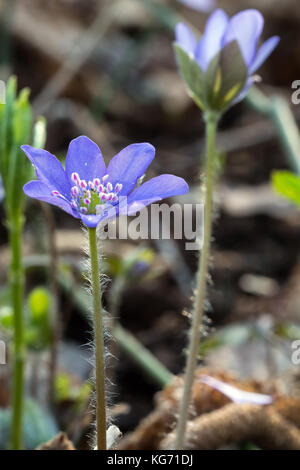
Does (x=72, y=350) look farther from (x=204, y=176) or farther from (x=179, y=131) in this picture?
(x=179, y=131)

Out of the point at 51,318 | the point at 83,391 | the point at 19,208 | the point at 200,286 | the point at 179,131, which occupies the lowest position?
the point at 83,391

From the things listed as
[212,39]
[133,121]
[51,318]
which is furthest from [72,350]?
[133,121]

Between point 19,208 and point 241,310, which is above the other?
point 19,208

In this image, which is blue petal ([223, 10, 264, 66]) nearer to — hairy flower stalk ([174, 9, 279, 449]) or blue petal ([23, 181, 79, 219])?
hairy flower stalk ([174, 9, 279, 449])

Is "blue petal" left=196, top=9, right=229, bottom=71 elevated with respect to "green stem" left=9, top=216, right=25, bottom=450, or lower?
elevated

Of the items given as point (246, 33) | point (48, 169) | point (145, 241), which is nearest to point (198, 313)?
point (48, 169)

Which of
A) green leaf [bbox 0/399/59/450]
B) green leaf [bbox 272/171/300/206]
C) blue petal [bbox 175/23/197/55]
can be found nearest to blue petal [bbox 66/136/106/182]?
blue petal [bbox 175/23/197/55]
